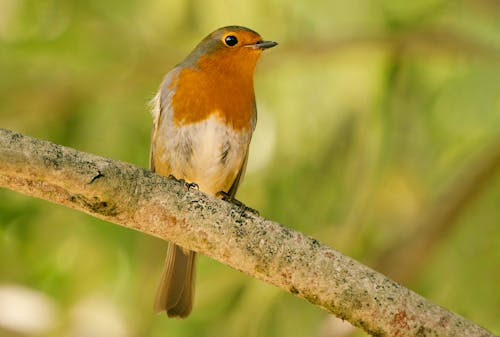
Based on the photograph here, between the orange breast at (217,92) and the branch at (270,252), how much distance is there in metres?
1.76

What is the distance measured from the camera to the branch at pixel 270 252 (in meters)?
3.08

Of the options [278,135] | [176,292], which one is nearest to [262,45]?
[278,135]

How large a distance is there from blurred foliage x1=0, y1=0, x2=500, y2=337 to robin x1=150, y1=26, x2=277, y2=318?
0.63 m

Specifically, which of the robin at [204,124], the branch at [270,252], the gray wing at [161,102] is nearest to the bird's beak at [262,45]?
the robin at [204,124]

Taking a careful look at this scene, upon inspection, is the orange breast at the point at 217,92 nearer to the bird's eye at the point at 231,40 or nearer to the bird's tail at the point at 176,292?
the bird's eye at the point at 231,40

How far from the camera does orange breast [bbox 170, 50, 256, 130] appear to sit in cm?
490

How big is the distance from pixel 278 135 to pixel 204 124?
129 centimetres

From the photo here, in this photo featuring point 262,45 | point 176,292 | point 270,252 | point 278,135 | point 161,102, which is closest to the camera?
point 270,252

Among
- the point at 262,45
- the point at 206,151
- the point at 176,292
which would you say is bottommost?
the point at 176,292

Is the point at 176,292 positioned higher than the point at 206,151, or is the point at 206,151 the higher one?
the point at 206,151

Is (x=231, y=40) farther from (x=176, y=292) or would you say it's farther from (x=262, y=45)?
(x=176, y=292)

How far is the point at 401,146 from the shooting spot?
5.92 m

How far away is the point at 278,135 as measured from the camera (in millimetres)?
6066

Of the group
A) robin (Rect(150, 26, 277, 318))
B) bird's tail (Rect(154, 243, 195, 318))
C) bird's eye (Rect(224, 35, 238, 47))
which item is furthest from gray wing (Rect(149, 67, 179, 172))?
bird's tail (Rect(154, 243, 195, 318))
